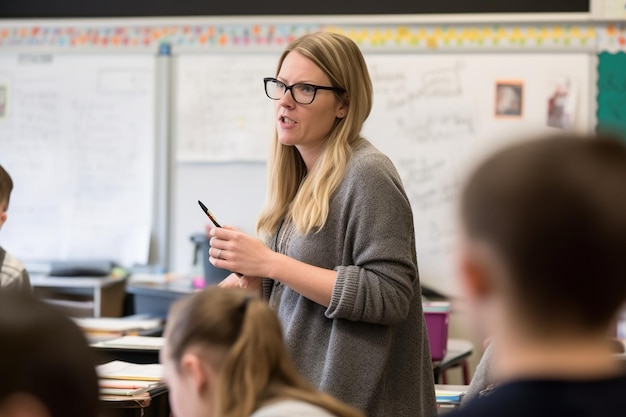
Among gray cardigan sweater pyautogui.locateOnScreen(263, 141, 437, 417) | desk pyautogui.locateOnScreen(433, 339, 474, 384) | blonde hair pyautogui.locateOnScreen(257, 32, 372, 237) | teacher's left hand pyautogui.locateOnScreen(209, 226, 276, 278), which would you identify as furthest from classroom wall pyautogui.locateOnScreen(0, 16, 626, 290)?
teacher's left hand pyautogui.locateOnScreen(209, 226, 276, 278)

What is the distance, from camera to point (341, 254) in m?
1.81

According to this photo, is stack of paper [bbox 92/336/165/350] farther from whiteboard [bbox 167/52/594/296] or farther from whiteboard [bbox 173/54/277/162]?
whiteboard [bbox 173/54/277/162]

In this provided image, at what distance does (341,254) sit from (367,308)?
15 cm

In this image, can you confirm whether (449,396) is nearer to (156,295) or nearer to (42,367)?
(42,367)

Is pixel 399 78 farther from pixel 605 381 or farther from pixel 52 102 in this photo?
pixel 605 381

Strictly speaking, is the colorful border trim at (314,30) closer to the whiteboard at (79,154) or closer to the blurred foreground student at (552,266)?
the whiteboard at (79,154)

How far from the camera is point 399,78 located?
4.80m

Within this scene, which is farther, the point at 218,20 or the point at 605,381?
the point at 218,20

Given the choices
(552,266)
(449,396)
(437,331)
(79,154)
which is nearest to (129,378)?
(449,396)

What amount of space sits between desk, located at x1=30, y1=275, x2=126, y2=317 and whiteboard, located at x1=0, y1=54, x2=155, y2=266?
179 millimetres

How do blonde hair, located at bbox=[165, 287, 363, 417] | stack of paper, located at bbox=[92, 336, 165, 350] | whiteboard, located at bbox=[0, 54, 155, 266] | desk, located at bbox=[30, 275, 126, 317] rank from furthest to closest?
whiteboard, located at bbox=[0, 54, 155, 266] → desk, located at bbox=[30, 275, 126, 317] → stack of paper, located at bbox=[92, 336, 165, 350] → blonde hair, located at bbox=[165, 287, 363, 417]

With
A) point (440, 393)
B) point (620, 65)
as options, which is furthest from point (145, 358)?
point (620, 65)

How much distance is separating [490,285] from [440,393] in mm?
1487

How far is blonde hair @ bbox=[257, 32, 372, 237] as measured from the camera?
182cm
